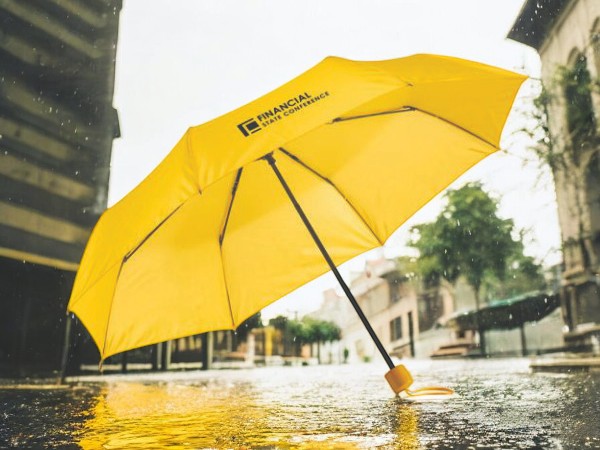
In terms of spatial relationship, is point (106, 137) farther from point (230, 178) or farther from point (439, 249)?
point (439, 249)

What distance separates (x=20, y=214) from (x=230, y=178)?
36.1 ft

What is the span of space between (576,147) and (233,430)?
17.5m

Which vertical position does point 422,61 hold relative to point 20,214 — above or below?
below

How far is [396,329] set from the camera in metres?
46.4

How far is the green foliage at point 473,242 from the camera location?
98.0 ft

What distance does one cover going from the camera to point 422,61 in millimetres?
3010

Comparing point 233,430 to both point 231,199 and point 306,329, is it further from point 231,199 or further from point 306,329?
point 306,329

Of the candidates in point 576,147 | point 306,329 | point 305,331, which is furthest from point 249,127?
point 306,329

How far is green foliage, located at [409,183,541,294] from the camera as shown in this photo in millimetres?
29859

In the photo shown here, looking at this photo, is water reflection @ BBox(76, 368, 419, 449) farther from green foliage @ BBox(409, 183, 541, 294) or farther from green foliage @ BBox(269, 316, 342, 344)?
green foliage @ BBox(269, 316, 342, 344)

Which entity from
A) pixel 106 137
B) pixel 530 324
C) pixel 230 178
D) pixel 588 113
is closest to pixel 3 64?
pixel 106 137

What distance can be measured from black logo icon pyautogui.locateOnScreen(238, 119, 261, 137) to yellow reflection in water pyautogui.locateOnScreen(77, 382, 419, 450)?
1.52m

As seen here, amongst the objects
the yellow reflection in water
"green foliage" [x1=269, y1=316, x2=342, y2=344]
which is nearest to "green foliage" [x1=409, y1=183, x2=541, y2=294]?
"green foliage" [x1=269, y1=316, x2=342, y2=344]

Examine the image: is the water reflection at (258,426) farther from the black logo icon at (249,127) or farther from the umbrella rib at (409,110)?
the umbrella rib at (409,110)
